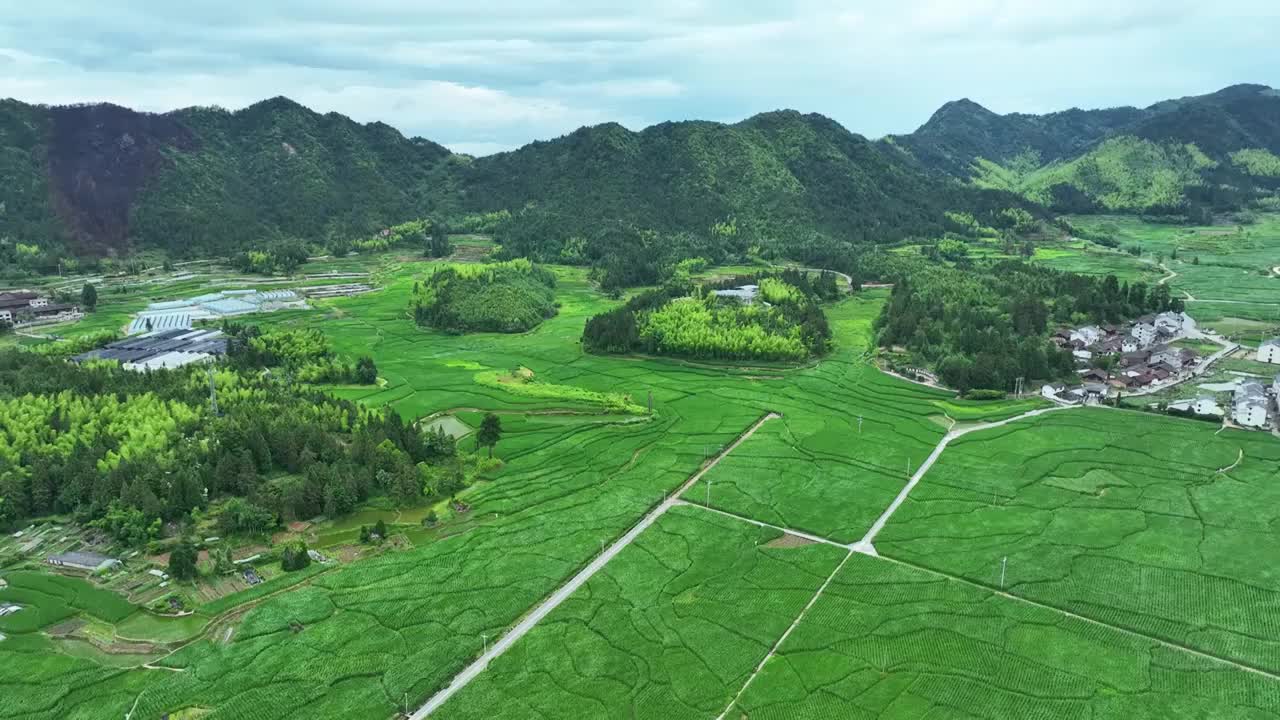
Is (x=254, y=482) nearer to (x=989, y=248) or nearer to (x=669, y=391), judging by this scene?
(x=669, y=391)

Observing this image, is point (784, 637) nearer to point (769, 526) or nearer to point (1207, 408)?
point (769, 526)

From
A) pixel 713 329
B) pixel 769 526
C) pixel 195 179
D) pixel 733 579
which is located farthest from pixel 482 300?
pixel 195 179

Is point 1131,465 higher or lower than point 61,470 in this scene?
lower

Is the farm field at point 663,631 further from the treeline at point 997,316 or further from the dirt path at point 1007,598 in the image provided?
the treeline at point 997,316

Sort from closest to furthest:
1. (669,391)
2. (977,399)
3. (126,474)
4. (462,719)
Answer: (462,719), (126,474), (977,399), (669,391)

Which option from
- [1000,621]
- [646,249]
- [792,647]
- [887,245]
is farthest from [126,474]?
[887,245]

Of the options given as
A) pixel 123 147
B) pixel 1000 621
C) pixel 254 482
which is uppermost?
pixel 123 147

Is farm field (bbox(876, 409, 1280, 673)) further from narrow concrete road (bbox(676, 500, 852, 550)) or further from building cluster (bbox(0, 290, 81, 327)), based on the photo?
building cluster (bbox(0, 290, 81, 327))
